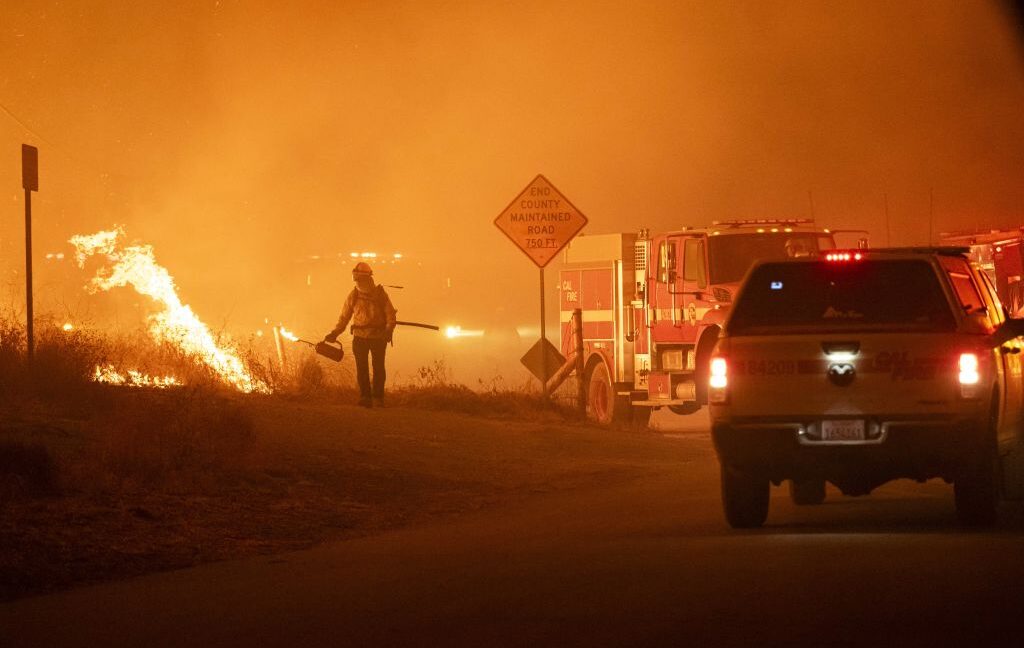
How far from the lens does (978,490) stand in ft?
35.5

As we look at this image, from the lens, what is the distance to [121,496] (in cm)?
1258

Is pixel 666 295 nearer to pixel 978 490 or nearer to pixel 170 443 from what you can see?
pixel 170 443

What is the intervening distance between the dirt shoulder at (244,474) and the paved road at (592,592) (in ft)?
2.50

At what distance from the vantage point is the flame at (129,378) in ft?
63.6

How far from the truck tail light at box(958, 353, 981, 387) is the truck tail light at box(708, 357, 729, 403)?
1.50m

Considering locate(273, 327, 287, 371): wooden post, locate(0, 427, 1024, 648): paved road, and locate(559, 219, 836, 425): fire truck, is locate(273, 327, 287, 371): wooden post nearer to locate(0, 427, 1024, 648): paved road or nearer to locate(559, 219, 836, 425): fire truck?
locate(559, 219, 836, 425): fire truck

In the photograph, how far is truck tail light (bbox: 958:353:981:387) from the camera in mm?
10562

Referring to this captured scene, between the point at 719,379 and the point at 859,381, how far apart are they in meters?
0.93

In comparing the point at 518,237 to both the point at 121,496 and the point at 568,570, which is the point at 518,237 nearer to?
the point at 121,496

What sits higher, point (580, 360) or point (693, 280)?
point (693, 280)

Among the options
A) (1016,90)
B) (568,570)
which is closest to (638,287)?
(568,570)

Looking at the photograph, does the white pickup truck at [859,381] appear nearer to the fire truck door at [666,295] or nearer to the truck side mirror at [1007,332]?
the truck side mirror at [1007,332]

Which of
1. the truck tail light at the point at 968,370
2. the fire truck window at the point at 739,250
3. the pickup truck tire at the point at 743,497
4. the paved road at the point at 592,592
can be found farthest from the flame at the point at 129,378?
the truck tail light at the point at 968,370

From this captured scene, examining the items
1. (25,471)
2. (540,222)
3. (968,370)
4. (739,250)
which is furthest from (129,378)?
(968,370)
